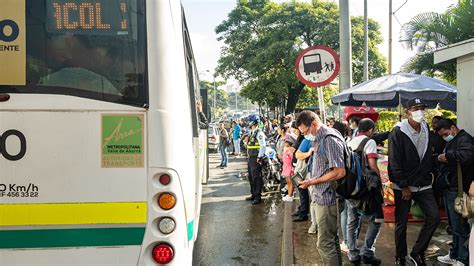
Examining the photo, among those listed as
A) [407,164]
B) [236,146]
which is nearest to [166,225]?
[407,164]

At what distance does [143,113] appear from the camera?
9.91 feet

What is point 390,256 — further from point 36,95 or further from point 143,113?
point 36,95

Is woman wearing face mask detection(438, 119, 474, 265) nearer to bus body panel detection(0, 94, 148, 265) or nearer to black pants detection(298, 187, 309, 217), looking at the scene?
black pants detection(298, 187, 309, 217)

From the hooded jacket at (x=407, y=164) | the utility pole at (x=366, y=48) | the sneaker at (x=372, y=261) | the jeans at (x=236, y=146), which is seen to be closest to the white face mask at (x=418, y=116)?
the hooded jacket at (x=407, y=164)

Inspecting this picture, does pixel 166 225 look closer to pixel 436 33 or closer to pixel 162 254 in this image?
pixel 162 254

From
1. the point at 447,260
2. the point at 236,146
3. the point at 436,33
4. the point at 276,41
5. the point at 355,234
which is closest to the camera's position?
the point at 447,260

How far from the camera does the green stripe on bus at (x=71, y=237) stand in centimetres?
292

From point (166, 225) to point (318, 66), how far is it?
14.7ft

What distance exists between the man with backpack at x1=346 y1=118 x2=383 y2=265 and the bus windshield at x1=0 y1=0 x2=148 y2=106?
3.19 m

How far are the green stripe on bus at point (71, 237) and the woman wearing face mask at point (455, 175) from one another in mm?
3507

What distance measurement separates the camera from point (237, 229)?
306 inches

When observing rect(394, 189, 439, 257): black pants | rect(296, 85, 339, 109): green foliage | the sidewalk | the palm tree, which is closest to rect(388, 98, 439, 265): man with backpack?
rect(394, 189, 439, 257): black pants

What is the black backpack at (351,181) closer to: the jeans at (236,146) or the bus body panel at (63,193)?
the bus body panel at (63,193)

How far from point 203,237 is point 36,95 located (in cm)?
478
